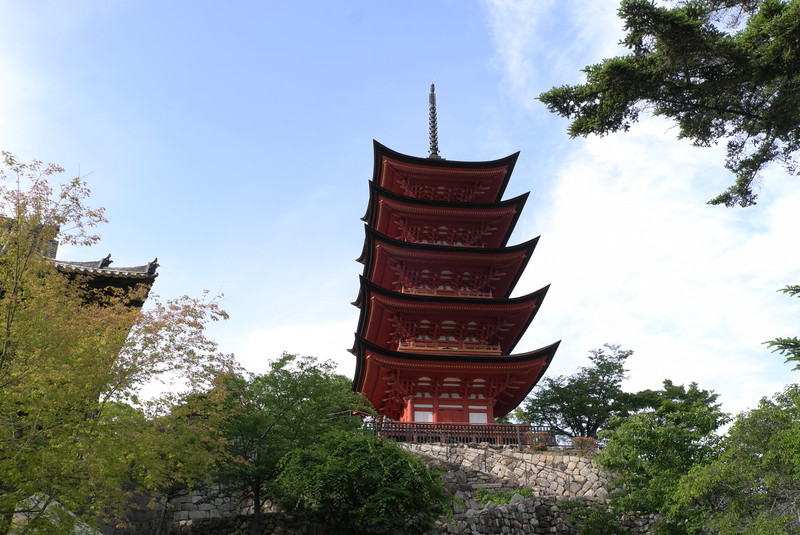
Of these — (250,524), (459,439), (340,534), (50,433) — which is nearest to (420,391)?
(459,439)

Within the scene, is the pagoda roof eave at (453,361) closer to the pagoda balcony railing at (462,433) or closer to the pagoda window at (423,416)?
the pagoda window at (423,416)

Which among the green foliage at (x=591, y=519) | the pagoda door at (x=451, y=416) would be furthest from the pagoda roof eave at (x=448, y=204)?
the green foliage at (x=591, y=519)

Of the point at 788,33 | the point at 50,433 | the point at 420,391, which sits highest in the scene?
the point at 788,33

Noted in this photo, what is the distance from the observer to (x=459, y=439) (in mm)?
19375

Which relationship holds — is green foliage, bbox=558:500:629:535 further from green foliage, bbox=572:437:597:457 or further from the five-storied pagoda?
the five-storied pagoda

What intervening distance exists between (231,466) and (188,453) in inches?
99.5

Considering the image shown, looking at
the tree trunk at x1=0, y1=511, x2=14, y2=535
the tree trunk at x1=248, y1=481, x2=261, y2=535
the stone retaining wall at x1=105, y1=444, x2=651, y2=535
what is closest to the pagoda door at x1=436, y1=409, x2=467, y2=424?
the stone retaining wall at x1=105, y1=444, x2=651, y2=535

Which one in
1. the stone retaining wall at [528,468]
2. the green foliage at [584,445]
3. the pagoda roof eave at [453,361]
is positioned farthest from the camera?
the pagoda roof eave at [453,361]

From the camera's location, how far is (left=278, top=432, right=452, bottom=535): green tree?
1099 cm

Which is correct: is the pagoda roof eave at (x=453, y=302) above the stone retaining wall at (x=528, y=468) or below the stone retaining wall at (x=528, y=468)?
above

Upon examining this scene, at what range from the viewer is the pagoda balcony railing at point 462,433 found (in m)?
19.2

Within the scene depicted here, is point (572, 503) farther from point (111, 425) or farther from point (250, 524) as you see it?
point (111, 425)

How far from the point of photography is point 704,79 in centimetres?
962

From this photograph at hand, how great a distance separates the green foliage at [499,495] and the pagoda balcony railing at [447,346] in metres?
7.03
